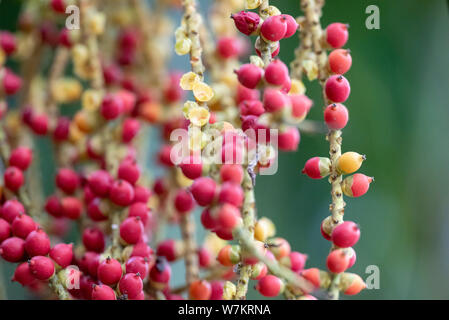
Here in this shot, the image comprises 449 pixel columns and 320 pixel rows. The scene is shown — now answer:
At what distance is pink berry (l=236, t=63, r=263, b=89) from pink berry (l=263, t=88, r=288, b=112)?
3 cm

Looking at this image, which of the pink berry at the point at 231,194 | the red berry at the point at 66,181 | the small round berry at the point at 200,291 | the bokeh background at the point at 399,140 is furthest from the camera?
the bokeh background at the point at 399,140

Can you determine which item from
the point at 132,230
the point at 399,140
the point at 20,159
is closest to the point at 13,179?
the point at 20,159

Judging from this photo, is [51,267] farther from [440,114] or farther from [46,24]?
[440,114]

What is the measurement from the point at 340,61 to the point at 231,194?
6.1 inches

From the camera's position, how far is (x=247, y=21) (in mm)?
426

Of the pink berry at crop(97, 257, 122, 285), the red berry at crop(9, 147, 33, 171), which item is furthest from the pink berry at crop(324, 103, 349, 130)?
the red berry at crop(9, 147, 33, 171)

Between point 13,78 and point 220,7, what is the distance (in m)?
0.28

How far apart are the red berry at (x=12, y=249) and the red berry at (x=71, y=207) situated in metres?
0.11

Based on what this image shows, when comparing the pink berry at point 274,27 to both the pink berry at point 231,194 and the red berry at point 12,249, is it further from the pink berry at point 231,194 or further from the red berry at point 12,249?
the red berry at point 12,249

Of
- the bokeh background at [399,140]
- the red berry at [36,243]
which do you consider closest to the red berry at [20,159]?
the red berry at [36,243]

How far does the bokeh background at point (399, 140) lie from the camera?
85 cm

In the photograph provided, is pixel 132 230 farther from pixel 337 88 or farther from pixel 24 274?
pixel 337 88

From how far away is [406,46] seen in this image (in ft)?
2.92
